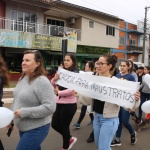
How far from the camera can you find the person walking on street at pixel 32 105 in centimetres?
266

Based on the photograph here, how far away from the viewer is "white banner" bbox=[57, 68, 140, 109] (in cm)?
332

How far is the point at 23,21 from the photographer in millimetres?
20625

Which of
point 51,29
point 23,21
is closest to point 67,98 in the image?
point 23,21

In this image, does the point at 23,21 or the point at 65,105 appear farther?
the point at 23,21

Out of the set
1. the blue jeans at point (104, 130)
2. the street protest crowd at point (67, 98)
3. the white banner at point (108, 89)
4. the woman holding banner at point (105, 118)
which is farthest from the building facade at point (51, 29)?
the blue jeans at point (104, 130)

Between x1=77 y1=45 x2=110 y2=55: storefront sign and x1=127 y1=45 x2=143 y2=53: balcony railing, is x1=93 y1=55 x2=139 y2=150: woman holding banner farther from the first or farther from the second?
x1=127 y1=45 x2=143 y2=53: balcony railing

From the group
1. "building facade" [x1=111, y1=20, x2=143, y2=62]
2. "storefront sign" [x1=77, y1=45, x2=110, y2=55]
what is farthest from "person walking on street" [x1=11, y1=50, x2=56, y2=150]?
"building facade" [x1=111, y1=20, x2=143, y2=62]

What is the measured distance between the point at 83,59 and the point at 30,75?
23072 millimetres

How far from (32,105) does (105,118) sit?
38.8 inches

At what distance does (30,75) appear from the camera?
9.36ft

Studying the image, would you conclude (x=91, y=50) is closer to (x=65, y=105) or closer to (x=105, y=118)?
(x=65, y=105)

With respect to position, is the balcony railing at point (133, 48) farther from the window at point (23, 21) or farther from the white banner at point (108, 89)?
the white banner at point (108, 89)

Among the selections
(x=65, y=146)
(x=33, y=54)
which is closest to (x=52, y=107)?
(x=33, y=54)

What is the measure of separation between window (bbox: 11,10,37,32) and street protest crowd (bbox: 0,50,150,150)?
15888 mm
